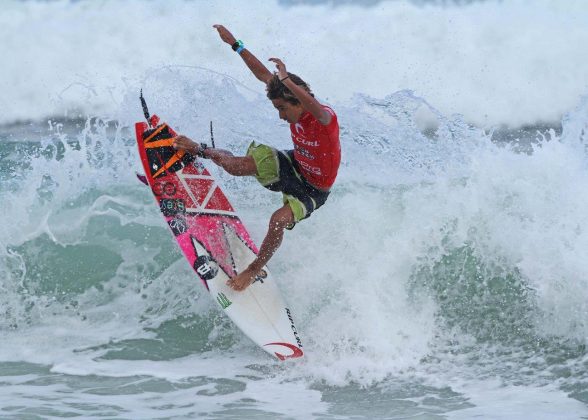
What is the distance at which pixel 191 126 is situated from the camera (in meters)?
7.88

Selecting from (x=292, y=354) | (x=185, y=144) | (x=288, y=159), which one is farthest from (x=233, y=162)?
(x=292, y=354)

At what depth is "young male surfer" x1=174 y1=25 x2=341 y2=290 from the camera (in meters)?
4.84

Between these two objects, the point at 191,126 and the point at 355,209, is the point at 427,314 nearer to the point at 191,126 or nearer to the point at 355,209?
the point at 355,209

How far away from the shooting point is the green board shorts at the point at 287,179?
5.38 meters

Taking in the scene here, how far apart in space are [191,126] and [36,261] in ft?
6.90

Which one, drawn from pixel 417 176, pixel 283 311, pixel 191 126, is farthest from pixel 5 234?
pixel 417 176

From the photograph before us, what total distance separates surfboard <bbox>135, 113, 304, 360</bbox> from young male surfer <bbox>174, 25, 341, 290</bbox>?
0.18 meters

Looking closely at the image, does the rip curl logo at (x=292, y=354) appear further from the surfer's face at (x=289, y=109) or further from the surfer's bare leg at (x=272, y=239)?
the surfer's face at (x=289, y=109)

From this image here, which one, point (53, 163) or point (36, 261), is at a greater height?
point (53, 163)

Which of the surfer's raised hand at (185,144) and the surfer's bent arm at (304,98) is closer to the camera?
the surfer's bent arm at (304,98)

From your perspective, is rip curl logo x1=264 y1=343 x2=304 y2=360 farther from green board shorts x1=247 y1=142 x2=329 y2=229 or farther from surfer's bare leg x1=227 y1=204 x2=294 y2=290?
green board shorts x1=247 y1=142 x2=329 y2=229

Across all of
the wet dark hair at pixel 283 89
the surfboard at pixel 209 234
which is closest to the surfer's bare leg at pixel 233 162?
the surfboard at pixel 209 234

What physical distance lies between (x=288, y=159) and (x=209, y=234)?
99cm

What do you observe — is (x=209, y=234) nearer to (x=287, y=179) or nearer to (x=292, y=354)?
(x=287, y=179)
